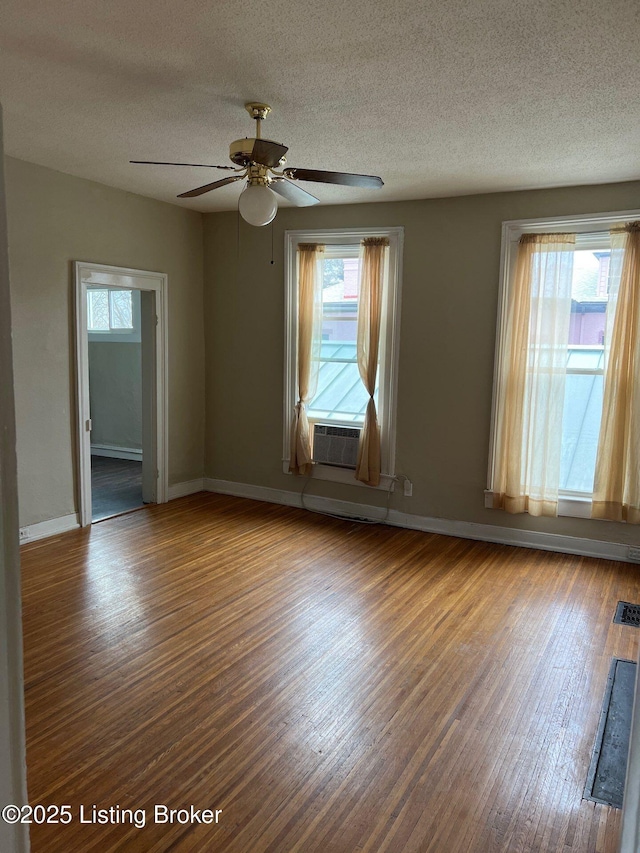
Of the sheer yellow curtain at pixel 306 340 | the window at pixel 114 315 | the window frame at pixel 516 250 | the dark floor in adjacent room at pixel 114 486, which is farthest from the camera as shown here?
the window at pixel 114 315

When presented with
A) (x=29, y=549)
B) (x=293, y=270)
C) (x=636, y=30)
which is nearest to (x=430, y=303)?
(x=293, y=270)

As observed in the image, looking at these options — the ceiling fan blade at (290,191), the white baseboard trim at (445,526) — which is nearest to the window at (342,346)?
the white baseboard trim at (445,526)

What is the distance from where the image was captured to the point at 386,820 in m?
2.18

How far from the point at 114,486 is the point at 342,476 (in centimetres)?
263

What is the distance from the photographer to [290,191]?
3.61 metres

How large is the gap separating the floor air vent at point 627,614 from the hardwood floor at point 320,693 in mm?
74

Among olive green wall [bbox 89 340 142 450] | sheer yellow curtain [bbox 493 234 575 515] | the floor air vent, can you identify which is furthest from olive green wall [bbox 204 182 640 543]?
olive green wall [bbox 89 340 142 450]

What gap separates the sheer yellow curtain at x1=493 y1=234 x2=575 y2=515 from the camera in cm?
480

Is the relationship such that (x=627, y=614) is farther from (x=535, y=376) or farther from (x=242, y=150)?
(x=242, y=150)

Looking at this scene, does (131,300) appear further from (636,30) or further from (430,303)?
(636,30)

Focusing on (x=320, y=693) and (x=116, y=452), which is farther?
(x=116, y=452)

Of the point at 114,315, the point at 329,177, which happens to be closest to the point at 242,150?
the point at 329,177

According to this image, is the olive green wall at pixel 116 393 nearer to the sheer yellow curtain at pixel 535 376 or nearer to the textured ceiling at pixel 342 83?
the textured ceiling at pixel 342 83

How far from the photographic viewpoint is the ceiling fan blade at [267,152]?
9.90 feet
